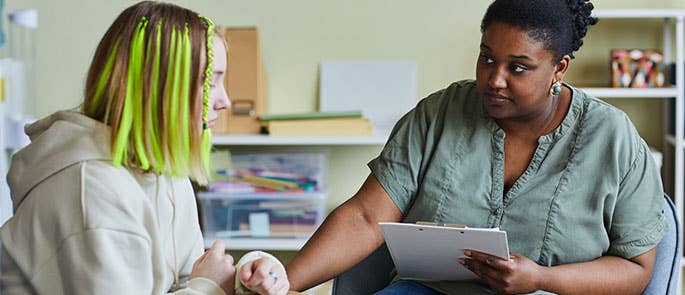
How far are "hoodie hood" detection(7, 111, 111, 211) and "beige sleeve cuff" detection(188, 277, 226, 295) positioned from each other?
241 millimetres

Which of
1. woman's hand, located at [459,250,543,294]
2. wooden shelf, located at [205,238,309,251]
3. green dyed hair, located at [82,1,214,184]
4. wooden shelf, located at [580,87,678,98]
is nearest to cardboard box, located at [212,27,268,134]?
wooden shelf, located at [205,238,309,251]

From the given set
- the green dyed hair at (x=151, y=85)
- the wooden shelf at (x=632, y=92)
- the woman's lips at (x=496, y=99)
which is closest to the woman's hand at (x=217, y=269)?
the green dyed hair at (x=151, y=85)

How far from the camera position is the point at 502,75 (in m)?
1.68

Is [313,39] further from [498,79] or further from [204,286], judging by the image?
[204,286]

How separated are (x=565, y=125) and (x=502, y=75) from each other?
0.18 metres

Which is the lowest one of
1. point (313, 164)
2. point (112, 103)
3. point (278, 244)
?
point (278, 244)

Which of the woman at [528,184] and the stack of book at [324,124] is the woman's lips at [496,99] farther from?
the stack of book at [324,124]

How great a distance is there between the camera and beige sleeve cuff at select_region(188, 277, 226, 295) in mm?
1362

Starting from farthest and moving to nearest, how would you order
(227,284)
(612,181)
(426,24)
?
(426,24), (612,181), (227,284)

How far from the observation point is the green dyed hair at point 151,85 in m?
1.29

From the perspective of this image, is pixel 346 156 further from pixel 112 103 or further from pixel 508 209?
pixel 112 103

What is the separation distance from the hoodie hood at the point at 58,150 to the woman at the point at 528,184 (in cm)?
54

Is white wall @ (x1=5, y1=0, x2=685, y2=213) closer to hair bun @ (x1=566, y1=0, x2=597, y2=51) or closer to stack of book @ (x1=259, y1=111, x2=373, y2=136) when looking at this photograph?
stack of book @ (x1=259, y1=111, x2=373, y2=136)

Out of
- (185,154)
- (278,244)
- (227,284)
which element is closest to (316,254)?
(227,284)
